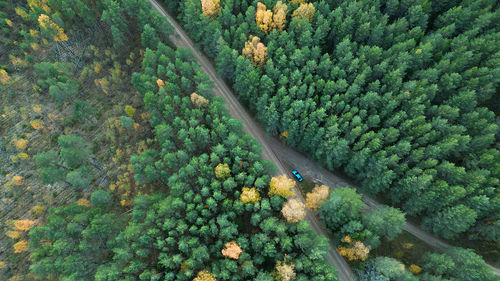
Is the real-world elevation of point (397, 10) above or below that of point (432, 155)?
above

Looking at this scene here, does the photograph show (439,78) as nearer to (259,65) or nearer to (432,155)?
(432,155)

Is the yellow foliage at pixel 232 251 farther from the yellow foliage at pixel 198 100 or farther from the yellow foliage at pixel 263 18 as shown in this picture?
the yellow foliage at pixel 263 18

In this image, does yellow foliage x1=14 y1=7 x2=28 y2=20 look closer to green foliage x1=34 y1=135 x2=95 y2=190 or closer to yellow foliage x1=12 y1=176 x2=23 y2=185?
green foliage x1=34 y1=135 x2=95 y2=190

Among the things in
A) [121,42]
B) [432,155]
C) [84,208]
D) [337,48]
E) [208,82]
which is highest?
[337,48]

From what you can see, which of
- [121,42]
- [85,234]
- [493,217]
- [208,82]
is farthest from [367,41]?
[85,234]

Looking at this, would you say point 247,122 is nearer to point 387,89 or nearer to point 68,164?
point 387,89

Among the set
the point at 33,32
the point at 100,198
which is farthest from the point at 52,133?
the point at 33,32
